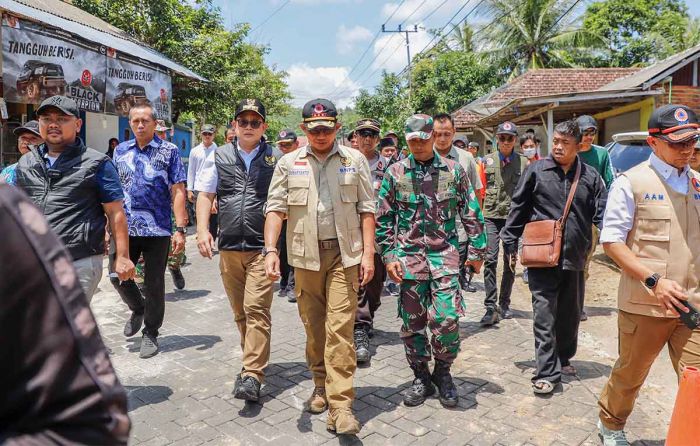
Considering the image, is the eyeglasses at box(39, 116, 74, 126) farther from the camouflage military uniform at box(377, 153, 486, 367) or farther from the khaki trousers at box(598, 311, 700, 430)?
the khaki trousers at box(598, 311, 700, 430)

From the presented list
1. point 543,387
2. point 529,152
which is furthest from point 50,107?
point 529,152

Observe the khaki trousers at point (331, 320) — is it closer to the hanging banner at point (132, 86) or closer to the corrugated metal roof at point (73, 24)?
the corrugated metal roof at point (73, 24)

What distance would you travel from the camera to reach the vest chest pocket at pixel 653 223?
309cm

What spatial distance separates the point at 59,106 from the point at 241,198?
1.39 m

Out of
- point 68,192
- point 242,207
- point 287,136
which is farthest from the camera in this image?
point 287,136

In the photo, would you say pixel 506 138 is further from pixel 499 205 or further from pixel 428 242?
pixel 428 242

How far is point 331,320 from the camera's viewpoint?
372 centimetres

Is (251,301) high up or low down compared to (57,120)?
down

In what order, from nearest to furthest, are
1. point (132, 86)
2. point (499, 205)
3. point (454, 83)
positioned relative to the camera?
1. point (499, 205)
2. point (132, 86)
3. point (454, 83)

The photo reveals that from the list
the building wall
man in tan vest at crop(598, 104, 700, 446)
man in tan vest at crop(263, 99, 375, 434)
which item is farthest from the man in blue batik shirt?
the building wall

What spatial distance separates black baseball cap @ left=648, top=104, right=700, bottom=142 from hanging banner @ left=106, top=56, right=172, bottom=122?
8.92 metres

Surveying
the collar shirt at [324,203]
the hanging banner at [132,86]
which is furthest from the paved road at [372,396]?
the hanging banner at [132,86]

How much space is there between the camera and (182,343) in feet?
18.1

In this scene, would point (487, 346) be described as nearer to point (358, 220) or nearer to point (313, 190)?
point (358, 220)
